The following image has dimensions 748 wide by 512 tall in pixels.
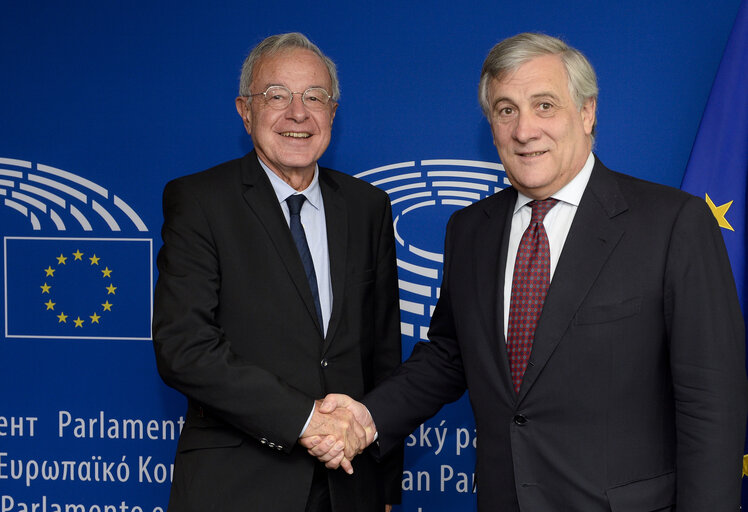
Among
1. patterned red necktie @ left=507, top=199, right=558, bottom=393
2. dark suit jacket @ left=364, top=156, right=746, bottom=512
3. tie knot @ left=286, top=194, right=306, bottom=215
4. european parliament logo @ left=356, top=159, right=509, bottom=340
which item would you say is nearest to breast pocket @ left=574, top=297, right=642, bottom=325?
dark suit jacket @ left=364, top=156, right=746, bottom=512

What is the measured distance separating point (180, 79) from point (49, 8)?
0.64 metres

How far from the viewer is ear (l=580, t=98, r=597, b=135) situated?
1822mm

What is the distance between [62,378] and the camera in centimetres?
298

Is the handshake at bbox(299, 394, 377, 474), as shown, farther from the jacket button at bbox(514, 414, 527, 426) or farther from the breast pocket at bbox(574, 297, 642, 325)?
the breast pocket at bbox(574, 297, 642, 325)

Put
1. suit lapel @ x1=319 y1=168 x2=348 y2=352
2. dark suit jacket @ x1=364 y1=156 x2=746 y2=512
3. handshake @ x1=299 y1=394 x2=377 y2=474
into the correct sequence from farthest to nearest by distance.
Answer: suit lapel @ x1=319 y1=168 x2=348 y2=352
handshake @ x1=299 y1=394 x2=377 y2=474
dark suit jacket @ x1=364 y1=156 x2=746 y2=512

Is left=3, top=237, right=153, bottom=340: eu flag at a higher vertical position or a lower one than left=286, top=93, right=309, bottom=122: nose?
lower

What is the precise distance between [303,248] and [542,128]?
72 centimetres

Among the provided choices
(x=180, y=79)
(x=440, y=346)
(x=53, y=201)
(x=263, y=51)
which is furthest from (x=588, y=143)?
(x=53, y=201)

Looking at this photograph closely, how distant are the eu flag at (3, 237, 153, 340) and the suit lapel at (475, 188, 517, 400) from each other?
5.15 feet

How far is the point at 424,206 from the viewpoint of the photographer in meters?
2.81

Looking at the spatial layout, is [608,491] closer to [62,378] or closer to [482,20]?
[482,20]

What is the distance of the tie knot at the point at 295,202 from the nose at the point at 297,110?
0.22 m

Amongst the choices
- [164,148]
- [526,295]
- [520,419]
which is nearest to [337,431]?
[520,419]

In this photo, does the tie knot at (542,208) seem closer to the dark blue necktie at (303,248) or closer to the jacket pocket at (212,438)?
the dark blue necktie at (303,248)
